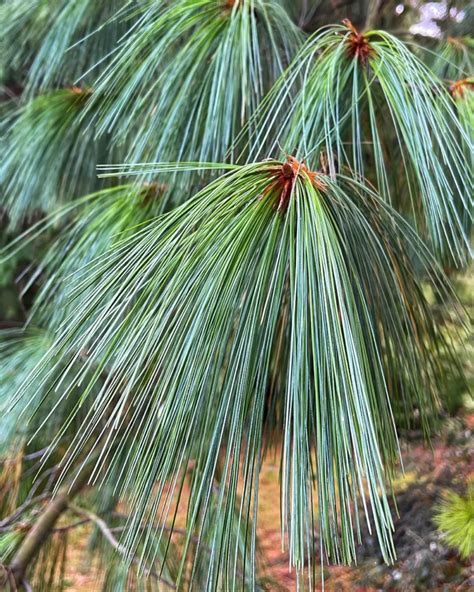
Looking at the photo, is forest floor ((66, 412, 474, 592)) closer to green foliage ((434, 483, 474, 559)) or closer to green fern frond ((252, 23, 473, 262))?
green foliage ((434, 483, 474, 559))

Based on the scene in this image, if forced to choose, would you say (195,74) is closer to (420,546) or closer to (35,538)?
(35,538)

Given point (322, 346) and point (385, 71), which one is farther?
point (385, 71)

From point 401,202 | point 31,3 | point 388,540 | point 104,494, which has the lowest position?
point 104,494

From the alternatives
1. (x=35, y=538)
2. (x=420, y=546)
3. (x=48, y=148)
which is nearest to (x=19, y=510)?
(x=35, y=538)

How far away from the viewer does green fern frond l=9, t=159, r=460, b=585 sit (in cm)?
32

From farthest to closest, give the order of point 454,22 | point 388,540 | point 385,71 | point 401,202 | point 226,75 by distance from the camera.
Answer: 1. point 454,22
2. point 401,202
3. point 226,75
4. point 385,71
5. point 388,540

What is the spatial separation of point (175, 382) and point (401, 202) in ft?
1.65

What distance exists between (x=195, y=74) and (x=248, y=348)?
1.23 ft

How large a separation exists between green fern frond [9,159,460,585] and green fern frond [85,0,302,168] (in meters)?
0.22

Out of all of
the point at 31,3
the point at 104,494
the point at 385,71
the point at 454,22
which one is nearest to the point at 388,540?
the point at 385,71

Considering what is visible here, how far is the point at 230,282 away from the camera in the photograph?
0.36m

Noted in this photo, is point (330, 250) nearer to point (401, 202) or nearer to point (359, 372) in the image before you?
point (359, 372)

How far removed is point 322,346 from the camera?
12.9 inches

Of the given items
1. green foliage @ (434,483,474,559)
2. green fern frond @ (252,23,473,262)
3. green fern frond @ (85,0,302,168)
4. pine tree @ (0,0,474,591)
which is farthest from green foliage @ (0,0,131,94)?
green foliage @ (434,483,474,559)
